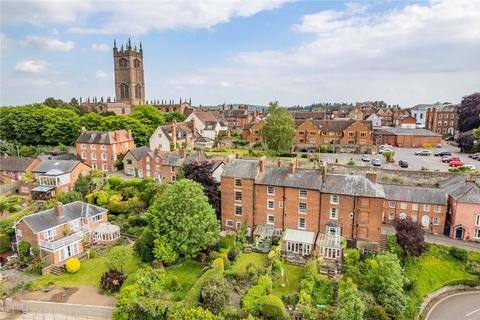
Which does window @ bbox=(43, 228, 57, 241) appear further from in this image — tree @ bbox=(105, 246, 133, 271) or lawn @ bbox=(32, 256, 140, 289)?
tree @ bbox=(105, 246, 133, 271)

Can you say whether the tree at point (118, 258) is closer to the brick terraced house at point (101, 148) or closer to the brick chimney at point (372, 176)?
the brick chimney at point (372, 176)

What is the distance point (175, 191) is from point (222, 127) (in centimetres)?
5591

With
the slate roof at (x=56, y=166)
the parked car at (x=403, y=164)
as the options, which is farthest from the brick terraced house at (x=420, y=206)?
the slate roof at (x=56, y=166)

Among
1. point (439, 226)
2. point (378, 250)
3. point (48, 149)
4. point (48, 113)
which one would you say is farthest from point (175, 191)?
point (48, 113)

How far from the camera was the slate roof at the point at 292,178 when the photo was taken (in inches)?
1291

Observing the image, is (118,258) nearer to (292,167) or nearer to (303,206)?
(303,206)

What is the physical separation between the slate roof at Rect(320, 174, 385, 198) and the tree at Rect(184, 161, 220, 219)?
12.2 m

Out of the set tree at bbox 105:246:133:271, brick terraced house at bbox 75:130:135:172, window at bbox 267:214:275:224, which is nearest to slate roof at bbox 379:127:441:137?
window at bbox 267:214:275:224

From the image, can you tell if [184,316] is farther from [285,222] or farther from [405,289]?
[405,289]

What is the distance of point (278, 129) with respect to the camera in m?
57.9

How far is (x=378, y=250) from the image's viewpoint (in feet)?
99.9

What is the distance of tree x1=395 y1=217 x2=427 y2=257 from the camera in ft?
96.6

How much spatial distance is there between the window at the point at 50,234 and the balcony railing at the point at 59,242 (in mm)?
623

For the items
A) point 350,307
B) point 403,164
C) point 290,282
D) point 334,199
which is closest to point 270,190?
point 334,199
